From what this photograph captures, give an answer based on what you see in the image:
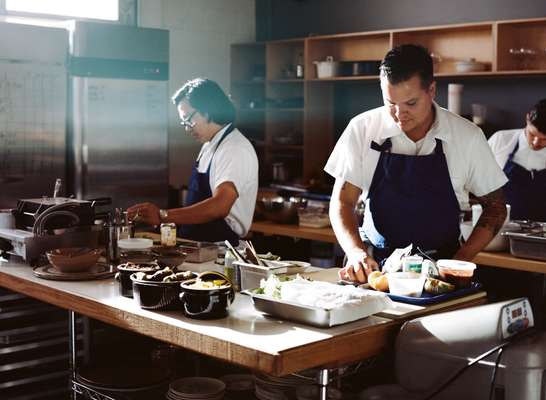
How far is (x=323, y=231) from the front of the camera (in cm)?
546

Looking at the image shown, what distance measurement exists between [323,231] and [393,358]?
119 inches

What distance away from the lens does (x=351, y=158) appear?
11.0 ft

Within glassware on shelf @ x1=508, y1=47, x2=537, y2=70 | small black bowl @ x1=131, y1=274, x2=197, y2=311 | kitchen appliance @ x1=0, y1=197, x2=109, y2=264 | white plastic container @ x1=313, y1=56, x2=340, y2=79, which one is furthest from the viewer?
white plastic container @ x1=313, y1=56, x2=340, y2=79

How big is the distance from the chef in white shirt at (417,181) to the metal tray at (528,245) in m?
1.02

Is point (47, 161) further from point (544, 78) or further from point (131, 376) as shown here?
point (544, 78)

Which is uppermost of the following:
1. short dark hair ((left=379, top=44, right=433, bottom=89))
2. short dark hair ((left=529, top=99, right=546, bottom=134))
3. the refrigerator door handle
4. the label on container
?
short dark hair ((left=379, top=44, right=433, bottom=89))

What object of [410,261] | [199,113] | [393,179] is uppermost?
[199,113]

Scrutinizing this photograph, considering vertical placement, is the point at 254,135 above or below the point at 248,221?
above

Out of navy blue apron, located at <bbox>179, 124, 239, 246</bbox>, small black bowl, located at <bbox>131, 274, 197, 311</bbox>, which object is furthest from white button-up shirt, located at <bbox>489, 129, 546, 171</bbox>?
small black bowl, located at <bbox>131, 274, 197, 311</bbox>

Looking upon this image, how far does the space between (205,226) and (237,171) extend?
34 centimetres

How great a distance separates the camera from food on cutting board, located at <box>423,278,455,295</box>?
2.73 meters

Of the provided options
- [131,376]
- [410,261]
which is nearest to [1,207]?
[131,376]

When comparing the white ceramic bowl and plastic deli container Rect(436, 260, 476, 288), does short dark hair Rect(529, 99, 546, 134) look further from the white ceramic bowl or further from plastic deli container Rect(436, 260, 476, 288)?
plastic deli container Rect(436, 260, 476, 288)

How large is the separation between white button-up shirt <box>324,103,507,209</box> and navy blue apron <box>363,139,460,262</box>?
33mm
